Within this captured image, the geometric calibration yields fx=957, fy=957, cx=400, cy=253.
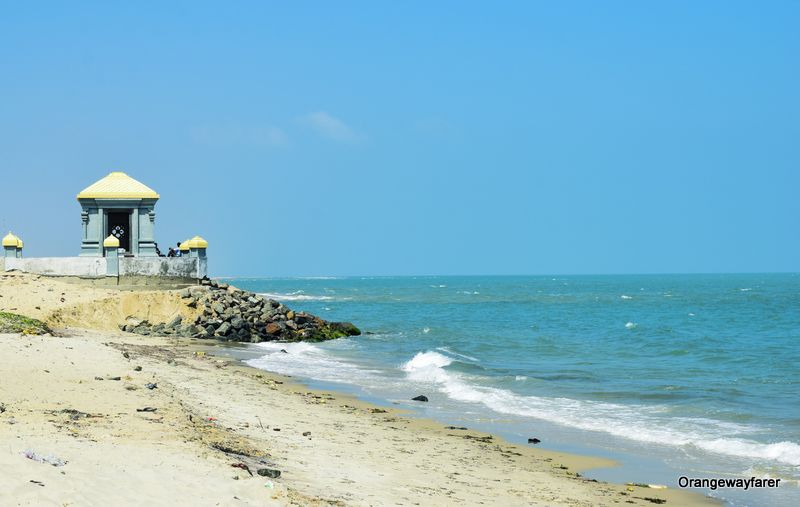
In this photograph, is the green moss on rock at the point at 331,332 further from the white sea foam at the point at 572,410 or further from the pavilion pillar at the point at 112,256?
the white sea foam at the point at 572,410

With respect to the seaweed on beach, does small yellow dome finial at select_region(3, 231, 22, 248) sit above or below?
above

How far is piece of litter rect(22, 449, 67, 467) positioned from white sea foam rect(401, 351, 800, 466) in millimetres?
10504

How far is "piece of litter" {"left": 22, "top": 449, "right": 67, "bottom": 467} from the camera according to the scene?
974cm

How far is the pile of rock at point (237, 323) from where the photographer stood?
124ft

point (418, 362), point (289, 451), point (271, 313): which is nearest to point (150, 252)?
point (271, 313)

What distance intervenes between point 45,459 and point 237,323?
29.4 metres

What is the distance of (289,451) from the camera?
1326 centimetres

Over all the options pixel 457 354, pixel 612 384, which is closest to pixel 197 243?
pixel 457 354

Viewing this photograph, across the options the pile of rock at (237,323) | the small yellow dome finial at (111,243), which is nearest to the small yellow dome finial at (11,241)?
the small yellow dome finial at (111,243)

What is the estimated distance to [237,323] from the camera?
39062 mm

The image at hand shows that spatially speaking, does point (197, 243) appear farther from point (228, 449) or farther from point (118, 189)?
point (228, 449)

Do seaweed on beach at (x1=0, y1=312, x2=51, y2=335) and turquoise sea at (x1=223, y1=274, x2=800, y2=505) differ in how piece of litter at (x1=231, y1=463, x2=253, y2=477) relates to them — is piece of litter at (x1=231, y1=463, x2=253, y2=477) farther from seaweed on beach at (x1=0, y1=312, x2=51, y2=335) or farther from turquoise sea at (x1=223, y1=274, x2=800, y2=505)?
seaweed on beach at (x1=0, y1=312, x2=51, y2=335)

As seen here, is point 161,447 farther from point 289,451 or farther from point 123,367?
point 123,367

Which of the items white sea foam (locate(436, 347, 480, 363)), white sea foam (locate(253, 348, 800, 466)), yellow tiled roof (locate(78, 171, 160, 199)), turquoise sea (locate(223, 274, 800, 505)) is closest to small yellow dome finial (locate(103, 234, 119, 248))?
yellow tiled roof (locate(78, 171, 160, 199))
